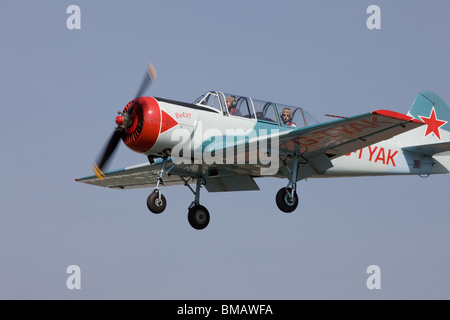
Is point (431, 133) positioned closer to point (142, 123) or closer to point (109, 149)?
point (142, 123)

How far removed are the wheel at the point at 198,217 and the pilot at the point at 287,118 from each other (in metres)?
2.96

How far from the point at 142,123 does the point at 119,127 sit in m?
0.54

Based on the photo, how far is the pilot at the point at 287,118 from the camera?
17.3 m

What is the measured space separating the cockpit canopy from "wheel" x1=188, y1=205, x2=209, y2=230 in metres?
2.76

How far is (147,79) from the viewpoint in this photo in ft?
53.8

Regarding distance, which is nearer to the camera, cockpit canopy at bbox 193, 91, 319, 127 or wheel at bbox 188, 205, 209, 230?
cockpit canopy at bbox 193, 91, 319, 127

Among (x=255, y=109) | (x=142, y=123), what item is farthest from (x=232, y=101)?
(x=142, y=123)

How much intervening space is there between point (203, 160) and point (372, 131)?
12.5ft

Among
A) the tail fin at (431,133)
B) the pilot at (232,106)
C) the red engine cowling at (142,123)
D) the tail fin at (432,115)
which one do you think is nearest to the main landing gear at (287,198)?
the pilot at (232,106)

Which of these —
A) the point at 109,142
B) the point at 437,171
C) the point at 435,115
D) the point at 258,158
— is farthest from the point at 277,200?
the point at 435,115

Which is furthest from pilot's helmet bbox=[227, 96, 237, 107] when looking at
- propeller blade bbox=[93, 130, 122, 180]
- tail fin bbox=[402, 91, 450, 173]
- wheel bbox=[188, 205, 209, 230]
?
tail fin bbox=[402, 91, 450, 173]

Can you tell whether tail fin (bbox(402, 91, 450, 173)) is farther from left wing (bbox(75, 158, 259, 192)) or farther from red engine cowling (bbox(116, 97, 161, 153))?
red engine cowling (bbox(116, 97, 161, 153))

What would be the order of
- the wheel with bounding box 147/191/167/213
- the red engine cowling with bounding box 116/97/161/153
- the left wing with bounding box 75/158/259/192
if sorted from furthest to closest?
the left wing with bounding box 75/158/259/192
the wheel with bounding box 147/191/167/213
the red engine cowling with bounding box 116/97/161/153

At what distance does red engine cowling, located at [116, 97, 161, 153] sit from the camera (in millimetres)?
15422
